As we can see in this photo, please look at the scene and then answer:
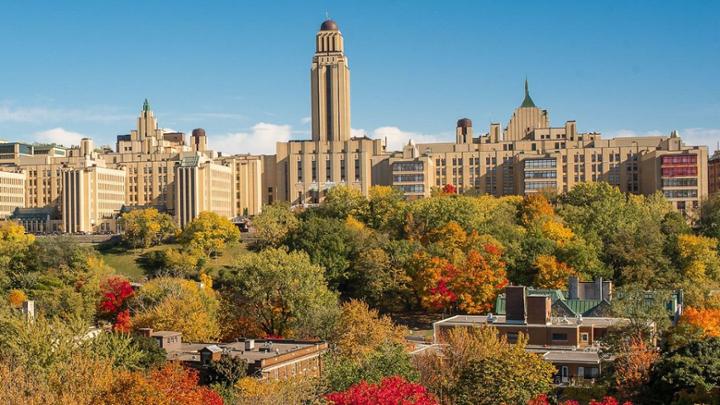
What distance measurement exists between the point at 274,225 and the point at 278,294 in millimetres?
34214

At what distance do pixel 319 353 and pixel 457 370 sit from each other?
36.0 ft

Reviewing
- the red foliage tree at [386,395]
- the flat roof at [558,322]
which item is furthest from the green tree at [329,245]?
the red foliage tree at [386,395]

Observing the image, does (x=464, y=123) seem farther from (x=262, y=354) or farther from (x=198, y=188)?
(x=262, y=354)

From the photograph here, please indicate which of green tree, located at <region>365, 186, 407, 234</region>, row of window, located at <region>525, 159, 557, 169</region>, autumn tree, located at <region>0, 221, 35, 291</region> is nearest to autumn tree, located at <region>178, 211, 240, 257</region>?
green tree, located at <region>365, 186, 407, 234</region>

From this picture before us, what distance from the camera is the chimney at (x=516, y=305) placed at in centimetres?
6981

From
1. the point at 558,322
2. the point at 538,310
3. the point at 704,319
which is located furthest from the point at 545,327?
the point at 704,319

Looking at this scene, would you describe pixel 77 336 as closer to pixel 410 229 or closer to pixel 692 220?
pixel 410 229

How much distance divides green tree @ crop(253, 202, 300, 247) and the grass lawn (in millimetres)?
3058

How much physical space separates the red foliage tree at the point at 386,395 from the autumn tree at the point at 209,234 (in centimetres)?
7277

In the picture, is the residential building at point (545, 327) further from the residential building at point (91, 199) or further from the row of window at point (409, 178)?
the residential building at point (91, 199)

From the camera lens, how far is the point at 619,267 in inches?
3750

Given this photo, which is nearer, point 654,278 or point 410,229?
point 654,278

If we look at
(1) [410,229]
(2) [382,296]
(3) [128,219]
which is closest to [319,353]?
(2) [382,296]

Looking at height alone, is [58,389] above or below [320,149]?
below
